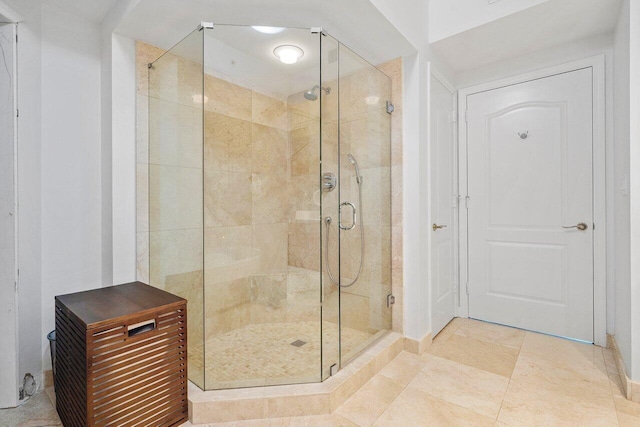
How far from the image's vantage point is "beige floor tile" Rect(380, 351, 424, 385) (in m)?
2.00

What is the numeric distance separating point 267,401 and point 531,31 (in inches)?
112

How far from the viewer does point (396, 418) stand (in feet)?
5.32

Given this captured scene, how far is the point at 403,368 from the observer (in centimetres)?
212

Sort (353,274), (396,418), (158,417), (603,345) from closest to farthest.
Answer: (158,417) → (396,418) → (353,274) → (603,345)

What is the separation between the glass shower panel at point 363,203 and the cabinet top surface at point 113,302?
3.35ft

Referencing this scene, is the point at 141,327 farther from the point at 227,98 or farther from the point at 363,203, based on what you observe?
the point at 227,98

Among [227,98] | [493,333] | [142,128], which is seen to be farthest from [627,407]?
[142,128]

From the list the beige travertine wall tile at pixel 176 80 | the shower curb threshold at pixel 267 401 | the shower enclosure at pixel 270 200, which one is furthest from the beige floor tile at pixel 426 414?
the beige travertine wall tile at pixel 176 80

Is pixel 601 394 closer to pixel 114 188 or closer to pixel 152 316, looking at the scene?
pixel 152 316

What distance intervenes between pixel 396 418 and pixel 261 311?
1.08m

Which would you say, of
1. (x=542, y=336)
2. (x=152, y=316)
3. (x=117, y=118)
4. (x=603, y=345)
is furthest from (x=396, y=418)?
(x=117, y=118)

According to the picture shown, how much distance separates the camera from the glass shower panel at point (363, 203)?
204 centimetres

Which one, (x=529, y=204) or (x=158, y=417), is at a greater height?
(x=529, y=204)

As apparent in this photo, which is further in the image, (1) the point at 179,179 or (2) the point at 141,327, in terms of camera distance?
(1) the point at 179,179
